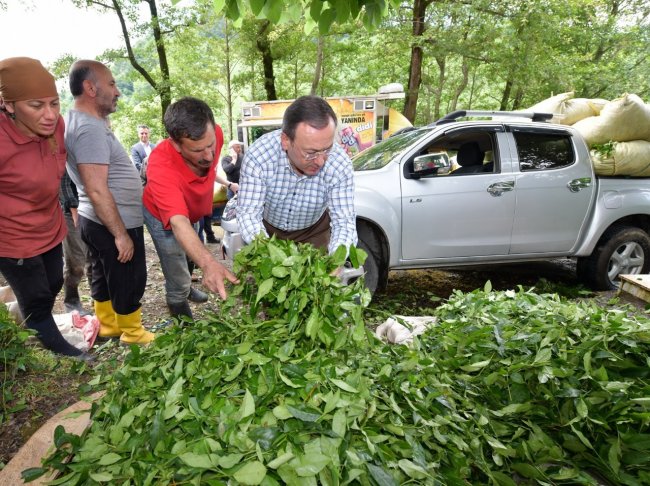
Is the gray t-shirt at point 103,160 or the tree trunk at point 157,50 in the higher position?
the tree trunk at point 157,50

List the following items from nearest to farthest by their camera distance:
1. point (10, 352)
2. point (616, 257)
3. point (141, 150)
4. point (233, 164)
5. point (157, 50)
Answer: point (10, 352) → point (616, 257) → point (233, 164) → point (141, 150) → point (157, 50)

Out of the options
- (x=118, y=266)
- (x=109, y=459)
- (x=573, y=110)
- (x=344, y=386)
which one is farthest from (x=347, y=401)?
(x=573, y=110)

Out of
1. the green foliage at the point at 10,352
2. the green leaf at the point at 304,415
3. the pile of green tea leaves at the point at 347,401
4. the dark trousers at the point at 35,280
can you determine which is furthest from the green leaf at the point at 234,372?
the dark trousers at the point at 35,280

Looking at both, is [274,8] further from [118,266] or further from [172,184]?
[118,266]

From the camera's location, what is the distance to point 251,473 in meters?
1.00

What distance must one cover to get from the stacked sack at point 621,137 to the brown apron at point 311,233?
344 centimetres

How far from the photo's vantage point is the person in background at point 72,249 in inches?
150

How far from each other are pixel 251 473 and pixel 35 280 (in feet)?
7.82

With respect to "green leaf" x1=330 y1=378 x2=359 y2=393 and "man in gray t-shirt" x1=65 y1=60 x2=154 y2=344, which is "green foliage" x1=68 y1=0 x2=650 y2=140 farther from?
"green leaf" x1=330 y1=378 x2=359 y2=393

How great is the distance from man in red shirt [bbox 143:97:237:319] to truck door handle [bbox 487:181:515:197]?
2854 mm

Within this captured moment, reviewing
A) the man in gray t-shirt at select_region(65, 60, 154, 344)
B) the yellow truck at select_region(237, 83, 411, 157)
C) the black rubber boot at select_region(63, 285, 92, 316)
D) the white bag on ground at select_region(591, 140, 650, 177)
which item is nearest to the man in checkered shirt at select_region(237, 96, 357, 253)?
the man in gray t-shirt at select_region(65, 60, 154, 344)

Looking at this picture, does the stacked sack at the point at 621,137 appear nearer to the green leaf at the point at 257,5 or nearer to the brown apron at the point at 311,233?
the brown apron at the point at 311,233

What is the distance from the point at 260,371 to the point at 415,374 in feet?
1.93

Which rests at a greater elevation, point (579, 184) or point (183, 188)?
point (183, 188)
